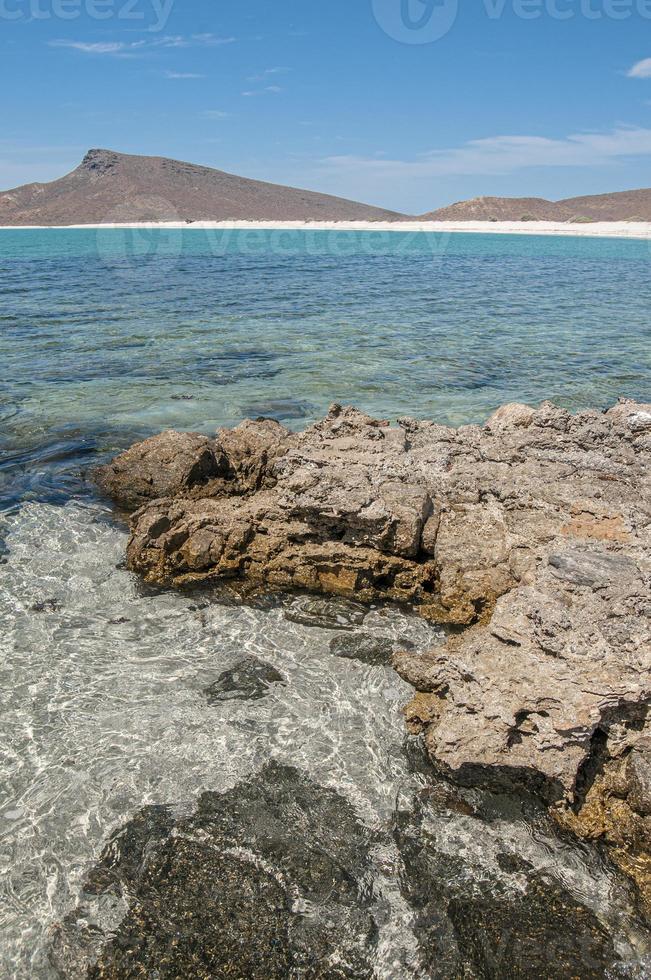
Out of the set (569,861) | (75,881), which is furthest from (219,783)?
(569,861)

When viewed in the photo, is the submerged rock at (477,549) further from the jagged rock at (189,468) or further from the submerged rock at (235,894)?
the submerged rock at (235,894)

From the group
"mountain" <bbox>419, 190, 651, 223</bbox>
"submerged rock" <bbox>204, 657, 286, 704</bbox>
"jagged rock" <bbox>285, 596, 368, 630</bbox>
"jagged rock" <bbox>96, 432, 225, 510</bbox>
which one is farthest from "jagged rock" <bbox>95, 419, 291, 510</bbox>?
"mountain" <bbox>419, 190, 651, 223</bbox>

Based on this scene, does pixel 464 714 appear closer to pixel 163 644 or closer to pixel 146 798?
pixel 146 798

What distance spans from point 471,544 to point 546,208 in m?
204

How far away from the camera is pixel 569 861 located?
413 centimetres

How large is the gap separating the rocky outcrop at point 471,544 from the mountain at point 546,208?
553ft

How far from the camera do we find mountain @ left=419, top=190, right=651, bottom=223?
164125 mm

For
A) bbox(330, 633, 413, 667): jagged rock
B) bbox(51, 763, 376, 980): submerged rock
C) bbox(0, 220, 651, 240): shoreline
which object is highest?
bbox(0, 220, 651, 240): shoreline

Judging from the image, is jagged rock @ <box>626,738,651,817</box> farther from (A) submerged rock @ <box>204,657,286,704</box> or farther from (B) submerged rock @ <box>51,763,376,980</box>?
(A) submerged rock @ <box>204,657,286,704</box>

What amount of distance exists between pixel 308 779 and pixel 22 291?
33.7 metres

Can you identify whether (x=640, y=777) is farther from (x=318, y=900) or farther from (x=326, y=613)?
(x=326, y=613)

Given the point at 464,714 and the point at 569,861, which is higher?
the point at 464,714

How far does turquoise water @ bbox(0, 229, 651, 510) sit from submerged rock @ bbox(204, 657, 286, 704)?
502 centimetres

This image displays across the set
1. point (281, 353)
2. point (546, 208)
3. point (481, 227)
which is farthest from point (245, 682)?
point (546, 208)
